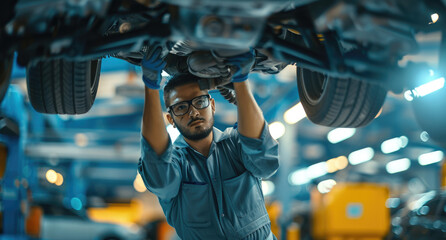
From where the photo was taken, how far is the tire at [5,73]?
1.63 meters

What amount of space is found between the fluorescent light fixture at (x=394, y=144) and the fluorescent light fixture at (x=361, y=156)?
2.22 feet

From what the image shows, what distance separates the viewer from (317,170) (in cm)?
1847

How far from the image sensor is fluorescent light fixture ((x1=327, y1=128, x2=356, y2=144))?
13238 millimetres

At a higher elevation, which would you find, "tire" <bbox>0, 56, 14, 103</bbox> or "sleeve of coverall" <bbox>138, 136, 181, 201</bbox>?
"tire" <bbox>0, 56, 14, 103</bbox>

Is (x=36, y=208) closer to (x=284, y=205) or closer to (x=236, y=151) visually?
(x=284, y=205)

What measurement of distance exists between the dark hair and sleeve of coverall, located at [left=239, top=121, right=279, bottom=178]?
0.34 metres

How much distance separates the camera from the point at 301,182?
18781 mm

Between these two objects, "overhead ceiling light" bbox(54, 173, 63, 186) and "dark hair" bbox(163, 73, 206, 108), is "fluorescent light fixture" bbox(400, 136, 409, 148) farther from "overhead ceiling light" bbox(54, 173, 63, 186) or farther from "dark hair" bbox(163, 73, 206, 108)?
"dark hair" bbox(163, 73, 206, 108)

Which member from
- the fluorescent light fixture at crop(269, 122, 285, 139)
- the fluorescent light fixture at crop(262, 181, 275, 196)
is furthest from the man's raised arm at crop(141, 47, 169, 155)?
the fluorescent light fixture at crop(262, 181, 275, 196)

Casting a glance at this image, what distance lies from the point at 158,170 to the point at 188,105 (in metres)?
0.31

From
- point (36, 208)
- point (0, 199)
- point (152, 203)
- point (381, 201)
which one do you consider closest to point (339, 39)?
point (0, 199)

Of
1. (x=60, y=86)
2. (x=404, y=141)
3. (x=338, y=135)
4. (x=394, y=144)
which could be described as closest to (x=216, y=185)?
(x=60, y=86)

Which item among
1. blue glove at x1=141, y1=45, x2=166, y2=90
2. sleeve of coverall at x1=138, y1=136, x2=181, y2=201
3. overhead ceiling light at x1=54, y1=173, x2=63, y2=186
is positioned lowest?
sleeve of coverall at x1=138, y1=136, x2=181, y2=201

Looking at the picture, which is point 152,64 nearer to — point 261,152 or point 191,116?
point 191,116
